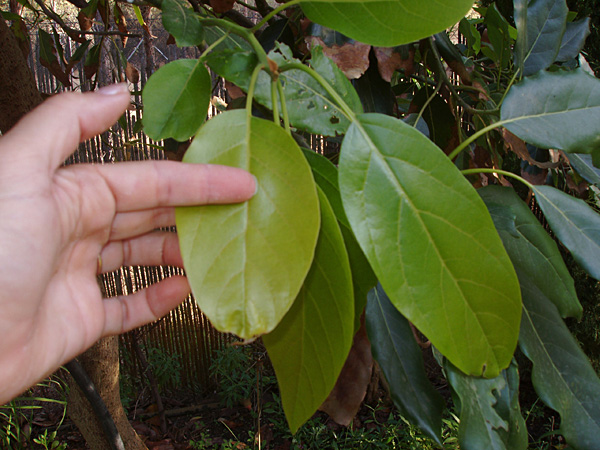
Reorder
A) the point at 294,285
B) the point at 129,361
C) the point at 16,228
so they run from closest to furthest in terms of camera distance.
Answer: the point at 294,285 < the point at 16,228 < the point at 129,361

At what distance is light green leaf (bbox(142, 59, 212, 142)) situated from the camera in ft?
1.53

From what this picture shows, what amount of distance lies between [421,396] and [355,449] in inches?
72.7

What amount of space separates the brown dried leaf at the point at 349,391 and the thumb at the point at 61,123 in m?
0.39

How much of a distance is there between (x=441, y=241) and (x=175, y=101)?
0.29 m

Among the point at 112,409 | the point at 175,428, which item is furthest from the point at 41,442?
the point at 112,409

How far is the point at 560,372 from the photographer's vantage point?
1.75ft

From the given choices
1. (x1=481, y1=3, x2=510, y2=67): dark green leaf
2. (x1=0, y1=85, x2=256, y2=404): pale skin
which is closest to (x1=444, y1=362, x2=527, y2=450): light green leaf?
(x1=0, y1=85, x2=256, y2=404): pale skin

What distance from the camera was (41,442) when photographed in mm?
2105

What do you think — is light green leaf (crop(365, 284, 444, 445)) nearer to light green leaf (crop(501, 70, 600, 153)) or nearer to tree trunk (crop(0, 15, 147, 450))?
light green leaf (crop(501, 70, 600, 153))

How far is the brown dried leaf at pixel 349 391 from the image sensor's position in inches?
22.2

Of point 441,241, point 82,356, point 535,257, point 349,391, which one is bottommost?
point 82,356

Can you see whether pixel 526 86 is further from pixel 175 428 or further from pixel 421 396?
pixel 175 428

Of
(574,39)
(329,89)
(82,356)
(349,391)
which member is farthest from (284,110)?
(82,356)

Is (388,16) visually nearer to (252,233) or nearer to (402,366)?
(252,233)
